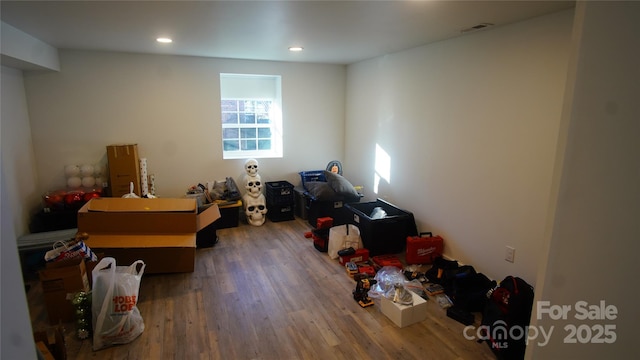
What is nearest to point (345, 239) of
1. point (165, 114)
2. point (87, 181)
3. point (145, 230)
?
point (145, 230)

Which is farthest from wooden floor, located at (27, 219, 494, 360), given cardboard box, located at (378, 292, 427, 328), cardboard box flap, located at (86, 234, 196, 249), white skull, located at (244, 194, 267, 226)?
A: white skull, located at (244, 194, 267, 226)

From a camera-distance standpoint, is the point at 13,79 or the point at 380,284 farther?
the point at 13,79

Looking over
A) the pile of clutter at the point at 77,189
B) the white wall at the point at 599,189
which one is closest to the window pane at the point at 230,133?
the pile of clutter at the point at 77,189

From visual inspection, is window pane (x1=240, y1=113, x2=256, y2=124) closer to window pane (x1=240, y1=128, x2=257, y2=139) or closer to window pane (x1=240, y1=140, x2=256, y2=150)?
window pane (x1=240, y1=128, x2=257, y2=139)

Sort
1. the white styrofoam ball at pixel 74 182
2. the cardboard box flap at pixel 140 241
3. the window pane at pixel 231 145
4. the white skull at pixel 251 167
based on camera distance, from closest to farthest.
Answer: the cardboard box flap at pixel 140 241, the white styrofoam ball at pixel 74 182, the white skull at pixel 251 167, the window pane at pixel 231 145

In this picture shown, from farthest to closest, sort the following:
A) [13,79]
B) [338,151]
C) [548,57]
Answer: [338,151] < [13,79] < [548,57]

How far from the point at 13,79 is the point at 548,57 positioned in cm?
495

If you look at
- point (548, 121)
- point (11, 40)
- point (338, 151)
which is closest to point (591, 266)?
point (548, 121)

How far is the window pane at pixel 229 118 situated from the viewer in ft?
16.6

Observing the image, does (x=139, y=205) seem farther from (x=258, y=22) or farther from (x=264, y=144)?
(x=264, y=144)

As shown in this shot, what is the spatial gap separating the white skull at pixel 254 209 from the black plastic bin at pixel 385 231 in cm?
143

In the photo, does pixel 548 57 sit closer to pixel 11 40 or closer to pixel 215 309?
pixel 215 309

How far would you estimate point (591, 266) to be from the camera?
1.15 meters

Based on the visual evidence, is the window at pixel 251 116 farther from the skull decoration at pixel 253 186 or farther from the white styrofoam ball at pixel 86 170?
the white styrofoam ball at pixel 86 170
